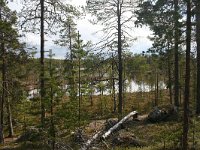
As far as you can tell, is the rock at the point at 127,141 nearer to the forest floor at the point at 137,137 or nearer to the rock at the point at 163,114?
the forest floor at the point at 137,137

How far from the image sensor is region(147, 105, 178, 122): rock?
79.5ft

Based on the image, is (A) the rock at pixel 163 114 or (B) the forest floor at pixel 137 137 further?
(A) the rock at pixel 163 114

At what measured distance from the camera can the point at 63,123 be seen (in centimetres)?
1486

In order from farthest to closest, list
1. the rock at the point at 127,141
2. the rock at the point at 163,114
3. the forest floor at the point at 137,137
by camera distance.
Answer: the rock at the point at 163,114, the rock at the point at 127,141, the forest floor at the point at 137,137

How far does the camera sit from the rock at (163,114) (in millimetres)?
24234

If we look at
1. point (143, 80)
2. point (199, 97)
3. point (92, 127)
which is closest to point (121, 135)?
point (92, 127)

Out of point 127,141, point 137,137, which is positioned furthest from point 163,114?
point 127,141

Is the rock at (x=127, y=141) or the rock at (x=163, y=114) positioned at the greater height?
the rock at (x=163, y=114)

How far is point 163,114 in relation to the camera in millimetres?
24297

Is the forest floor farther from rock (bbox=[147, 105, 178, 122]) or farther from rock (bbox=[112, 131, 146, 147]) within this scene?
rock (bbox=[147, 105, 178, 122])

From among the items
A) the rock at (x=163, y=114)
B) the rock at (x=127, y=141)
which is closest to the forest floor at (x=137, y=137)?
the rock at (x=127, y=141)

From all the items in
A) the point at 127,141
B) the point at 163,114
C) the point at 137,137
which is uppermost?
the point at 163,114

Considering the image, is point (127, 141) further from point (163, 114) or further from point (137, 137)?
point (163, 114)

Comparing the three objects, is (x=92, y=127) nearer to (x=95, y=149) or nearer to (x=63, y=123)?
(x=95, y=149)
